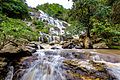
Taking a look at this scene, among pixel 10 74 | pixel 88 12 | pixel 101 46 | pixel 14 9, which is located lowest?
pixel 10 74

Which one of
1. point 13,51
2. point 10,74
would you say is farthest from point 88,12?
point 10,74

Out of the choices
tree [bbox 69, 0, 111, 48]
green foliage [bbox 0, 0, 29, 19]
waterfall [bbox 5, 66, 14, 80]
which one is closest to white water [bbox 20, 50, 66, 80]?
waterfall [bbox 5, 66, 14, 80]

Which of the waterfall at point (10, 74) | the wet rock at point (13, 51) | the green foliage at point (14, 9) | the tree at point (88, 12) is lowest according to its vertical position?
the waterfall at point (10, 74)

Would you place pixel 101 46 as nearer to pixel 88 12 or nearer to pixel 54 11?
pixel 88 12

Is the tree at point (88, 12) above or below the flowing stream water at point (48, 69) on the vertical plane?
above

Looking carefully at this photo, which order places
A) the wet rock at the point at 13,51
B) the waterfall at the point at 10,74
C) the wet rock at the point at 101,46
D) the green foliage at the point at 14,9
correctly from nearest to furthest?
1. the waterfall at the point at 10,74
2. the wet rock at the point at 13,51
3. the wet rock at the point at 101,46
4. the green foliage at the point at 14,9

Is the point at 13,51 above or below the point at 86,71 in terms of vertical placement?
above

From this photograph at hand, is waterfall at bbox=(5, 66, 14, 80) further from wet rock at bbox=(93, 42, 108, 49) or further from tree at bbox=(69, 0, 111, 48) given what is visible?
wet rock at bbox=(93, 42, 108, 49)

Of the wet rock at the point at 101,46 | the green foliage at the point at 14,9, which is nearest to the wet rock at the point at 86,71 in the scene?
Result: the wet rock at the point at 101,46

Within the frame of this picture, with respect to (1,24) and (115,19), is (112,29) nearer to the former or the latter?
(115,19)

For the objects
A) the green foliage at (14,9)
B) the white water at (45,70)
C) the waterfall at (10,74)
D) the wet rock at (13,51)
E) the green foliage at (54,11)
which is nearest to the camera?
the white water at (45,70)

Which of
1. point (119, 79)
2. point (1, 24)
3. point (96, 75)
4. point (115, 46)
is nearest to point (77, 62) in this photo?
point (96, 75)

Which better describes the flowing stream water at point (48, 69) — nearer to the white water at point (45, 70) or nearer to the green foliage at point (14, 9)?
the white water at point (45, 70)

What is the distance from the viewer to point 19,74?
27.3 ft
